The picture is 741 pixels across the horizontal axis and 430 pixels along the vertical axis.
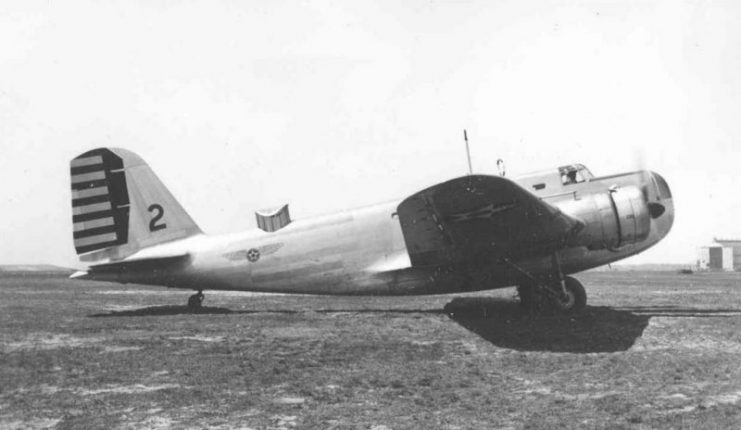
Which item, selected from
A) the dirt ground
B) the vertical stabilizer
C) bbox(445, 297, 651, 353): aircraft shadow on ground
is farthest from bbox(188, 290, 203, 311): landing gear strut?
bbox(445, 297, 651, 353): aircraft shadow on ground

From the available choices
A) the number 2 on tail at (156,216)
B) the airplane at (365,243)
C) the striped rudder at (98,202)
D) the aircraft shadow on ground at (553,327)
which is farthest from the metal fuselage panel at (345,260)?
the striped rudder at (98,202)

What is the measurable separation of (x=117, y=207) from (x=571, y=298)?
9283 millimetres

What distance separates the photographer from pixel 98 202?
11977 millimetres

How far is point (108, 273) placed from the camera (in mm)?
11789

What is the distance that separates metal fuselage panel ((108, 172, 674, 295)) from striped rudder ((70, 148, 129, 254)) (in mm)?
961

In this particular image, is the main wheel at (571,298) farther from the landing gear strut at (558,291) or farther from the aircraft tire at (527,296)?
the aircraft tire at (527,296)

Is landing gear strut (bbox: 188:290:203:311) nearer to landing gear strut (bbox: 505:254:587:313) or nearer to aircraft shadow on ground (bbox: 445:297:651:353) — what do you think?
aircraft shadow on ground (bbox: 445:297:651:353)

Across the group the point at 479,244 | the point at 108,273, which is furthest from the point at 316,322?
the point at 108,273

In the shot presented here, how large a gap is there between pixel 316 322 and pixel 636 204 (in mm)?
6351

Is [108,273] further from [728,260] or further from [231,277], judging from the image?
[728,260]

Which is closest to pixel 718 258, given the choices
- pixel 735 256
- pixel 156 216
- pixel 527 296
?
pixel 735 256

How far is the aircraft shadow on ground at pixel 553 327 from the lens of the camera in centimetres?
816

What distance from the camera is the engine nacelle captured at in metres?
10.9

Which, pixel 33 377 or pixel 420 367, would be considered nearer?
pixel 33 377
